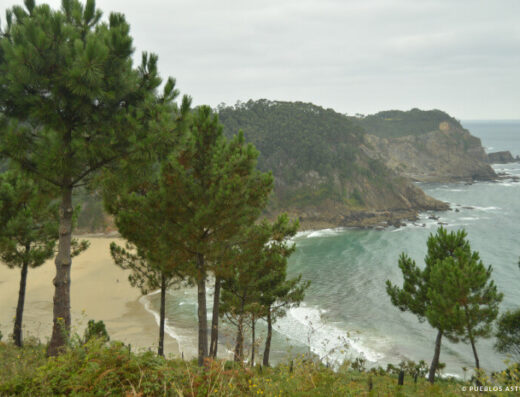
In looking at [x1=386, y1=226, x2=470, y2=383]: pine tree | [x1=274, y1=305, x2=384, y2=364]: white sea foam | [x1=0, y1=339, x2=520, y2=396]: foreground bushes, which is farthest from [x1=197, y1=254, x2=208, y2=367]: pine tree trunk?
[x1=274, y1=305, x2=384, y2=364]: white sea foam

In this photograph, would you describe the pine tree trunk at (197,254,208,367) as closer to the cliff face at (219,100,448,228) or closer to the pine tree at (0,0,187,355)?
the pine tree at (0,0,187,355)

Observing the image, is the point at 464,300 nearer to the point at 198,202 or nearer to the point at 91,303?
the point at 198,202

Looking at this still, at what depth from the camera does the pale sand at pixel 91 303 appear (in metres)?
25.9

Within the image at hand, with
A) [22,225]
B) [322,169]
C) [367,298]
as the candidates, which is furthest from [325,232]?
[22,225]

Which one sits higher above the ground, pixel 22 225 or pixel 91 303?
pixel 22 225

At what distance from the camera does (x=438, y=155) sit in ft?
430

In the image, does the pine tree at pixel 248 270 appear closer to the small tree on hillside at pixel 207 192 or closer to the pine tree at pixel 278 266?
the pine tree at pixel 278 266

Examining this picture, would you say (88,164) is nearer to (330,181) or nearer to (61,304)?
(61,304)

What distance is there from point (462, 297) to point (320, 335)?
14.8 meters

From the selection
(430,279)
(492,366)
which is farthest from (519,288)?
(430,279)

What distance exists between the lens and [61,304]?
10.0m

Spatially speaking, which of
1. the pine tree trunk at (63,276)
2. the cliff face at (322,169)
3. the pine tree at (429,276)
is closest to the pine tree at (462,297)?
the pine tree at (429,276)

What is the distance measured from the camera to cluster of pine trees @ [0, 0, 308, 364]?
8.66 meters

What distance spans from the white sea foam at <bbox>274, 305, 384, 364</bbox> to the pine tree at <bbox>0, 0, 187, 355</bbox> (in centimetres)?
1903
